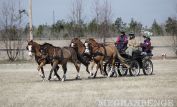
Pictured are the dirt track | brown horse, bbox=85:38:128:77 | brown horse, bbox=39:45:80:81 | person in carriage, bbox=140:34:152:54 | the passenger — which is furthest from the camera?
person in carriage, bbox=140:34:152:54

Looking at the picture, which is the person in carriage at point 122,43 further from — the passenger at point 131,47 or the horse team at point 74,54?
the horse team at point 74,54

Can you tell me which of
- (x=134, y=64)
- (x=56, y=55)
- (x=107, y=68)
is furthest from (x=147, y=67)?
(x=56, y=55)

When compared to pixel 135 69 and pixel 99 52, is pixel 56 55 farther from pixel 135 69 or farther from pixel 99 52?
pixel 135 69

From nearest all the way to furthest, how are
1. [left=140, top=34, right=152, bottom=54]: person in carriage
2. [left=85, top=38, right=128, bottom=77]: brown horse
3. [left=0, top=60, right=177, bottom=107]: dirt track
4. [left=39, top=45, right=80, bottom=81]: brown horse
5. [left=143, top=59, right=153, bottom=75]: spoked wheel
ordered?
[left=0, top=60, right=177, bottom=107]: dirt track, [left=39, top=45, right=80, bottom=81]: brown horse, [left=85, top=38, right=128, bottom=77]: brown horse, [left=140, top=34, right=152, bottom=54]: person in carriage, [left=143, top=59, right=153, bottom=75]: spoked wheel

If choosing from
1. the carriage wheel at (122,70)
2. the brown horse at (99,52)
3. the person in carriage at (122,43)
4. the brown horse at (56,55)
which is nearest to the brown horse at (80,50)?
the brown horse at (99,52)

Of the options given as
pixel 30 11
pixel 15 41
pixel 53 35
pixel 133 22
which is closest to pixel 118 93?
pixel 30 11

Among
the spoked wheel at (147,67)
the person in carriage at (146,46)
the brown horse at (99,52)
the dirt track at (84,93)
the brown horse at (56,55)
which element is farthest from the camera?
the spoked wheel at (147,67)

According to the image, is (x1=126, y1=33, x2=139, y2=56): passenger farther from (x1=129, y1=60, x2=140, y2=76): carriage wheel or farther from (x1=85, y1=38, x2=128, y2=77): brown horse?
(x1=85, y1=38, x2=128, y2=77): brown horse

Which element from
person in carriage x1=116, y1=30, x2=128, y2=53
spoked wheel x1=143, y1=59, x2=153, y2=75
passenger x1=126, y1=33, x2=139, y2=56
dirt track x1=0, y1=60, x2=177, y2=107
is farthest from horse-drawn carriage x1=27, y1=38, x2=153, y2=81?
dirt track x1=0, y1=60, x2=177, y2=107

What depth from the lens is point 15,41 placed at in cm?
4797

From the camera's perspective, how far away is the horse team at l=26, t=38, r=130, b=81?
23.4m

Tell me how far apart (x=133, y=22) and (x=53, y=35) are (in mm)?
11855

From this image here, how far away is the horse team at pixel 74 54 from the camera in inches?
920

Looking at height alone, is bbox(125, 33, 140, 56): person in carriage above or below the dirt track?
above
